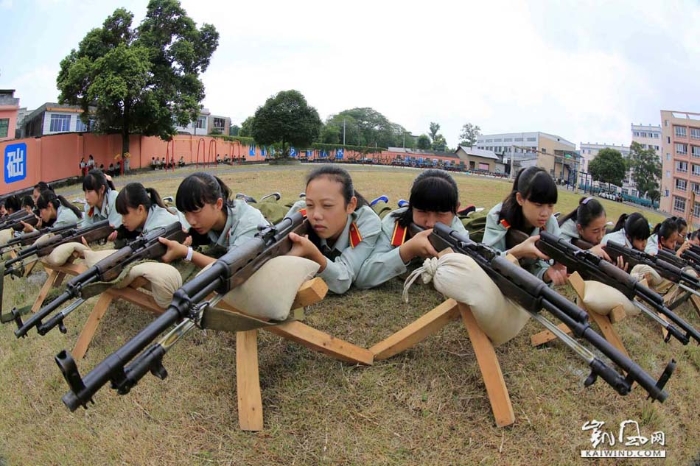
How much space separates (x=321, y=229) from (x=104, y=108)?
2538 cm

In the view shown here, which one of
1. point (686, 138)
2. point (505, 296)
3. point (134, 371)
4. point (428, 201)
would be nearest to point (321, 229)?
point (428, 201)

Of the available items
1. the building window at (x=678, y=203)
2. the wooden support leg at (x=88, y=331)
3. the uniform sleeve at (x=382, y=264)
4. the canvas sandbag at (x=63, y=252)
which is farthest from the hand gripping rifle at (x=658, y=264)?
the building window at (x=678, y=203)

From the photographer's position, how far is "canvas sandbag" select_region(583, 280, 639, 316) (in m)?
3.38

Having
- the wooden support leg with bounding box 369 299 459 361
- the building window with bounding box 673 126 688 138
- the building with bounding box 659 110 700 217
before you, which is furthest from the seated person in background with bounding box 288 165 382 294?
the building window with bounding box 673 126 688 138

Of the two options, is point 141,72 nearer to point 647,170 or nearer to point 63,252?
point 63,252

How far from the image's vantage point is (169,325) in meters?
2.06

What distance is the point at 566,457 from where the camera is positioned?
8.98ft

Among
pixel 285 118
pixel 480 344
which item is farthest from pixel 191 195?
pixel 285 118

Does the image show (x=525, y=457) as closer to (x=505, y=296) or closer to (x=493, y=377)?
(x=493, y=377)

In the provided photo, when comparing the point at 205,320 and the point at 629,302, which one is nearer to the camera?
the point at 205,320

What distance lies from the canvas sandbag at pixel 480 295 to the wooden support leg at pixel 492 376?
71 mm

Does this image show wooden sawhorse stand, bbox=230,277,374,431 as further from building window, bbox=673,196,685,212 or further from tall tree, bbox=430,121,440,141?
tall tree, bbox=430,121,440,141

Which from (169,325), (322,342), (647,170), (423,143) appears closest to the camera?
(169,325)

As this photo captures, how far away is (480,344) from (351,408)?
95 centimetres
